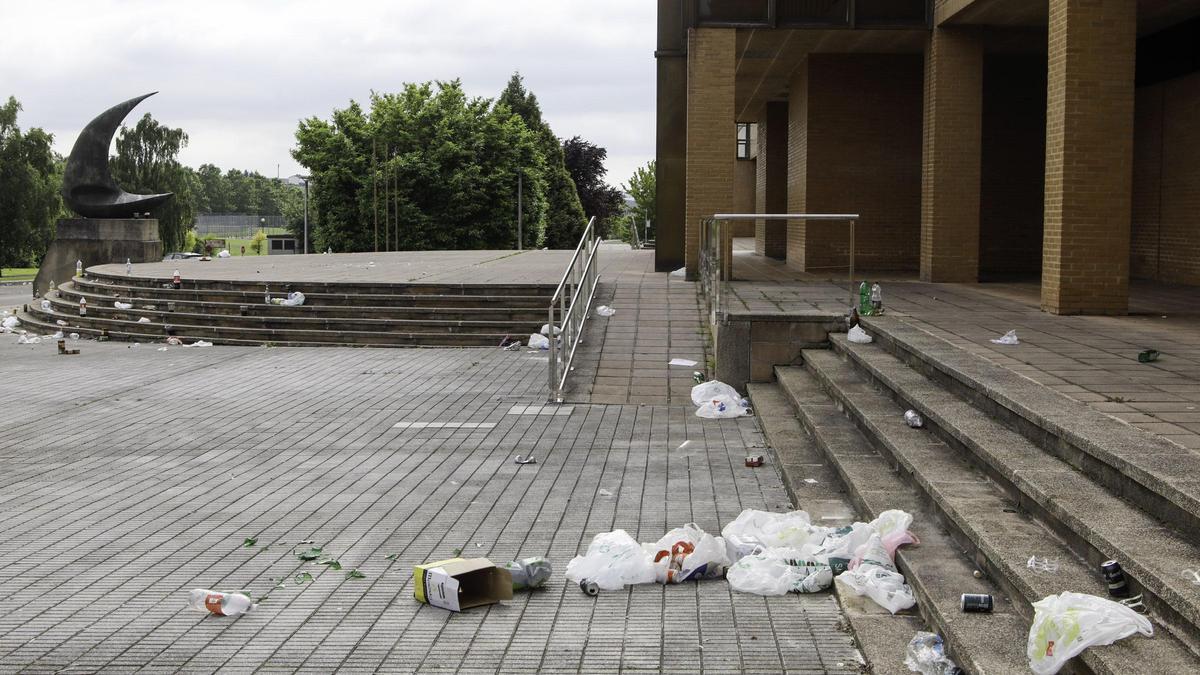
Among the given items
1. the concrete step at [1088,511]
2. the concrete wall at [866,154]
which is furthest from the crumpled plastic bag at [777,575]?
the concrete wall at [866,154]

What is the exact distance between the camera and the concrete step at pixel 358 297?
15969mm

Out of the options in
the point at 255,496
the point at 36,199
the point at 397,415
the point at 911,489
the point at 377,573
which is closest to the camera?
the point at 377,573

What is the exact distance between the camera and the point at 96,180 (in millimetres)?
30609

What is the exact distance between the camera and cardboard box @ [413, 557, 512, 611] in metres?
4.63

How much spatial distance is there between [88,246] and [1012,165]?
23318 millimetres

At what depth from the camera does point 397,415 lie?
9766mm

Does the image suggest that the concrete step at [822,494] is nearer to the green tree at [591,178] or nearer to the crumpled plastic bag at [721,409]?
the crumpled plastic bag at [721,409]

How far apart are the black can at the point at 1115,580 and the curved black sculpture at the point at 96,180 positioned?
29.8m

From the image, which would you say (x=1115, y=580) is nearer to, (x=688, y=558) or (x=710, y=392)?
(x=688, y=558)

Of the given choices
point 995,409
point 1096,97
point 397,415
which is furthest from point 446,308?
point 995,409

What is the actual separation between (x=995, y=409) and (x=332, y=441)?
480 centimetres

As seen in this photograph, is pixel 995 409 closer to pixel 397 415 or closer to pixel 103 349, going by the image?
pixel 397 415

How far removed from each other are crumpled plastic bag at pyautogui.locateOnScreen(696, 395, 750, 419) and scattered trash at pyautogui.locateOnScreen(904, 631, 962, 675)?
555 cm

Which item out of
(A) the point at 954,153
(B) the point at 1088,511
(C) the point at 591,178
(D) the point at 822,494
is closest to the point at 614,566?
(D) the point at 822,494
